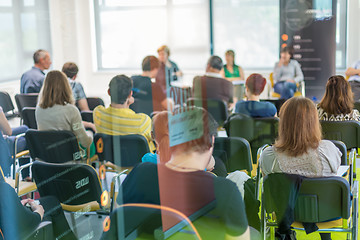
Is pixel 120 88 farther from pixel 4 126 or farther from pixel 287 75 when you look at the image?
pixel 287 75

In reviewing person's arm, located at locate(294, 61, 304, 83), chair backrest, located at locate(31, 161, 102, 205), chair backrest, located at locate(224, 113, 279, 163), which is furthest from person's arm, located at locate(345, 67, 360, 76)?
chair backrest, located at locate(31, 161, 102, 205)

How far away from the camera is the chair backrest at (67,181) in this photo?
7.68 ft

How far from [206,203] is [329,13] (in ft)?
16.0

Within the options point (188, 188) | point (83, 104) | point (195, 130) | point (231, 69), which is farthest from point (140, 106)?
point (231, 69)

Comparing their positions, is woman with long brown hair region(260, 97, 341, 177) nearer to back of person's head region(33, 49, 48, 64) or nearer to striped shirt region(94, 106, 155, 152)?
striped shirt region(94, 106, 155, 152)

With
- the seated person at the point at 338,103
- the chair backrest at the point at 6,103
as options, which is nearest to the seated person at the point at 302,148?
the seated person at the point at 338,103

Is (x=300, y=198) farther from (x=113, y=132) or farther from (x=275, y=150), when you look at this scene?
(x=113, y=132)

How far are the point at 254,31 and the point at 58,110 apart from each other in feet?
15.6

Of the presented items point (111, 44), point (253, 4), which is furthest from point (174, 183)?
point (253, 4)

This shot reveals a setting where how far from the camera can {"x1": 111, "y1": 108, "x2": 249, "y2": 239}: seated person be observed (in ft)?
4.55

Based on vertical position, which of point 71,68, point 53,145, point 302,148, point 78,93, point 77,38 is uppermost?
point 77,38

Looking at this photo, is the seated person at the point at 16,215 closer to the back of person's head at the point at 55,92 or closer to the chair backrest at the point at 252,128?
the back of person's head at the point at 55,92

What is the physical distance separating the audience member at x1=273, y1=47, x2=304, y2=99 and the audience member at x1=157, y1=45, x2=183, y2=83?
360 centimetres

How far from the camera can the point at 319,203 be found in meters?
2.02
